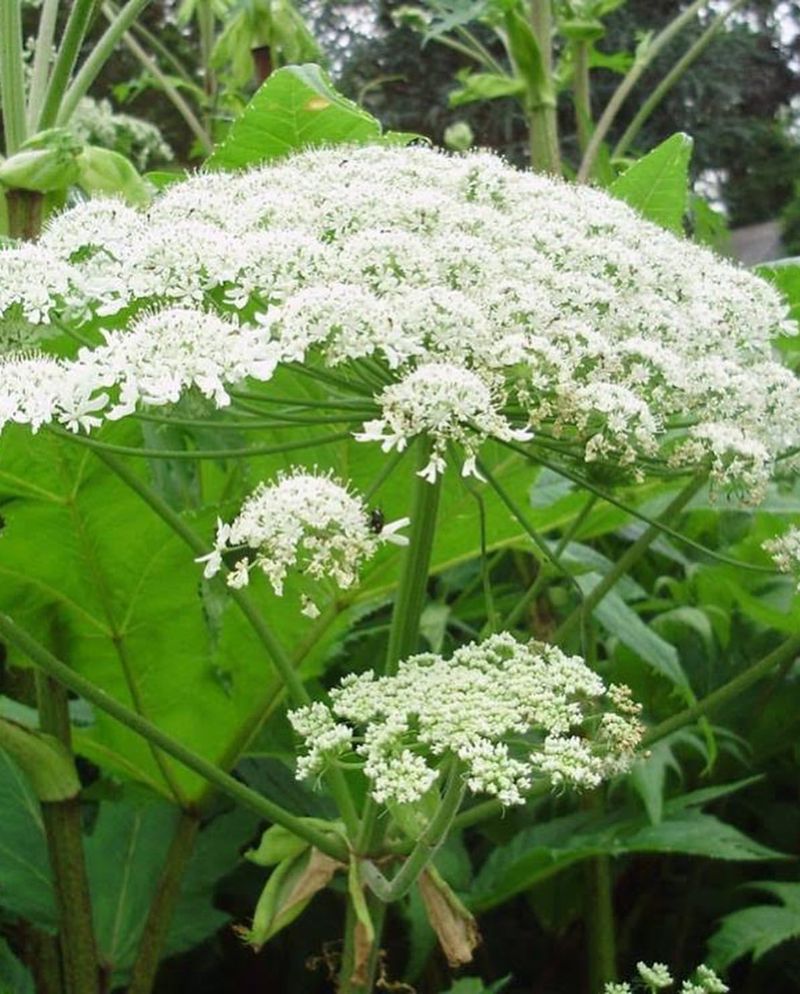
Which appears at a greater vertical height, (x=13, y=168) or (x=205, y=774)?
(x=13, y=168)

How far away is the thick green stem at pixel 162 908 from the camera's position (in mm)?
1606

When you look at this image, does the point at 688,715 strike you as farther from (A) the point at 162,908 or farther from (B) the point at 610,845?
(A) the point at 162,908

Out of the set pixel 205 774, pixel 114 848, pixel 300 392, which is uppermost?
pixel 300 392

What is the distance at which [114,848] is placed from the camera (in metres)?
1.83

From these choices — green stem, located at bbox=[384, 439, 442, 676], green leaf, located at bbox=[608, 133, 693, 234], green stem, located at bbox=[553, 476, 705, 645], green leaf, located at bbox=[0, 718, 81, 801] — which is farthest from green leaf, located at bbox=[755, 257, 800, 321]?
green leaf, located at bbox=[0, 718, 81, 801]

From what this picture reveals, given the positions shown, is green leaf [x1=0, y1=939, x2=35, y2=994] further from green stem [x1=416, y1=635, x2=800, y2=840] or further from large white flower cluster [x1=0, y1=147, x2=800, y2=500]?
large white flower cluster [x1=0, y1=147, x2=800, y2=500]

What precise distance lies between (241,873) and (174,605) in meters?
0.63

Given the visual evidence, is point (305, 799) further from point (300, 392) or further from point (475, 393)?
point (475, 393)

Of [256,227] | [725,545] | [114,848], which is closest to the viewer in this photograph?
[256,227]

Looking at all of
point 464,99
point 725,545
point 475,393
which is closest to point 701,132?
point 464,99

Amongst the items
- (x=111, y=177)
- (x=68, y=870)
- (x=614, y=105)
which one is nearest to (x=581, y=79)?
(x=614, y=105)

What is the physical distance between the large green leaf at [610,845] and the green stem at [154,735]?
0.42 meters

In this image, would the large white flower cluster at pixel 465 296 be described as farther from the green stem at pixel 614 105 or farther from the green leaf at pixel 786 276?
the green stem at pixel 614 105

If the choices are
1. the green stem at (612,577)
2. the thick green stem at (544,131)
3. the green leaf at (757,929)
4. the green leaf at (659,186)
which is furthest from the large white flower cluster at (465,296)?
the thick green stem at (544,131)
